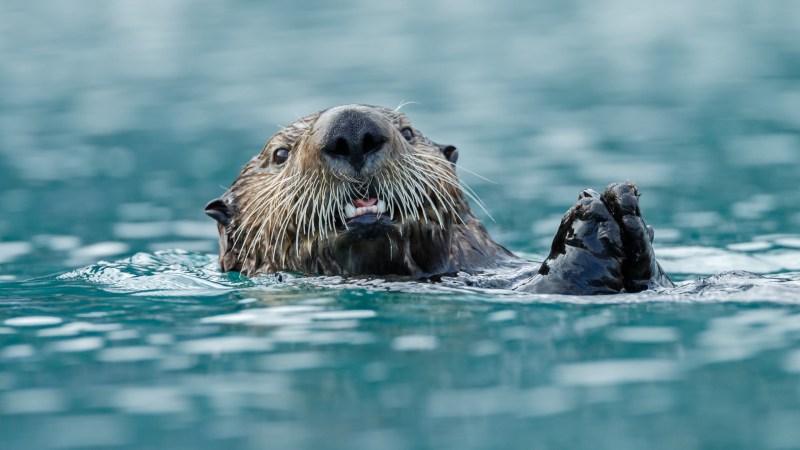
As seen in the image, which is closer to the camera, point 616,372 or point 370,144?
point 616,372

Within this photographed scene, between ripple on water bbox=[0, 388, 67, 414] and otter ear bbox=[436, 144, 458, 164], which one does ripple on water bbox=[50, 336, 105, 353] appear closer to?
ripple on water bbox=[0, 388, 67, 414]

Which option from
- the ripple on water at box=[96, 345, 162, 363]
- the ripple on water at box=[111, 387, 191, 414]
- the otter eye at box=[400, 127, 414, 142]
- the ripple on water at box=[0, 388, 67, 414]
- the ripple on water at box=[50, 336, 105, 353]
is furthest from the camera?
the otter eye at box=[400, 127, 414, 142]

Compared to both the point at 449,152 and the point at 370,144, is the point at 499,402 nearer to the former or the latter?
the point at 370,144

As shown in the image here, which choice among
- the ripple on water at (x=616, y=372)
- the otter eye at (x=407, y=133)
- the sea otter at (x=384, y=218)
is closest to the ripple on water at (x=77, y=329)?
the sea otter at (x=384, y=218)

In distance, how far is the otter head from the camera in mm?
6047

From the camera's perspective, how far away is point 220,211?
7.09 meters

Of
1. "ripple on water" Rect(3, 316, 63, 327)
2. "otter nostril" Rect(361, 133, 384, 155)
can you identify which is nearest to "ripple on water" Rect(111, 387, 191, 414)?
"ripple on water" Rect(3, 316, 63, 327)

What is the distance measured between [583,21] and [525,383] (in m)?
16.3

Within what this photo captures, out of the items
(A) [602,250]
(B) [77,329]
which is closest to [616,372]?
(A) [602,250]

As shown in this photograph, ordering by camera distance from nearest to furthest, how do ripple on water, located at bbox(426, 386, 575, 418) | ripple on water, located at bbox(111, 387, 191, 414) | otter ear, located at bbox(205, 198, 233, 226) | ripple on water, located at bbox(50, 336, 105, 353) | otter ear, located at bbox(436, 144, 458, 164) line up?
ripple on water, located at bbox(426, 386, 575, 418) → ripple on water, located at bbox(111, 387, 191, 414) → ripple on water, located at bbox(50, 336, 105, 353) → otter ear, located at bbox(205, 198, 233, 226) → otter ear, located at bbox(436, 144, 458, 164)

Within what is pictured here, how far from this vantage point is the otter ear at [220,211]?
7.05 meters

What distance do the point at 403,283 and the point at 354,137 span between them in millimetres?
875

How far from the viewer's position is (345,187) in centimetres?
612

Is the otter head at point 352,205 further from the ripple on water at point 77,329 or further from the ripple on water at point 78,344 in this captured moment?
the ripple on water at point 78,344
